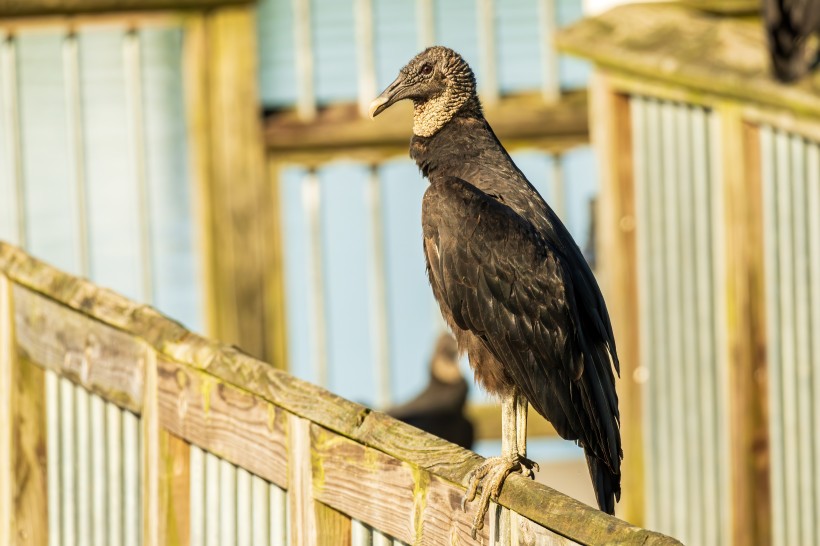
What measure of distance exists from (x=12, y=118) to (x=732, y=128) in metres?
3.46

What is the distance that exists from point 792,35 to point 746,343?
108 centimetres

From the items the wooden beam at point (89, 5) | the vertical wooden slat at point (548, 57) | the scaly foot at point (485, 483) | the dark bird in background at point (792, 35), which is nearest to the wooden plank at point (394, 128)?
the vertical wooden slat at point (548, 57)

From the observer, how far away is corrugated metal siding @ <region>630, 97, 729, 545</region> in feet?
17.2

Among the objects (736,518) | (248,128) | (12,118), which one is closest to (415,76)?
(736,518)

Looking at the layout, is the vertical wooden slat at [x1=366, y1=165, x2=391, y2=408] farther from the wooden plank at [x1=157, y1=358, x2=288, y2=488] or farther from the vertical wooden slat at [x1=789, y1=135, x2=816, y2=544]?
the wooden plank at [x1=157, y1=358, x2=288, y2=488]

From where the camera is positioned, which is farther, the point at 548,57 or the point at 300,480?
the point at 548,57

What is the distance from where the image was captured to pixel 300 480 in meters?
3.01

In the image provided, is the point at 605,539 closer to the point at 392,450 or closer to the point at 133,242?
the point at 392,450

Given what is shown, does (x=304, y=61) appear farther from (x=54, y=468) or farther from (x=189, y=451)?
(x=189, y=451)

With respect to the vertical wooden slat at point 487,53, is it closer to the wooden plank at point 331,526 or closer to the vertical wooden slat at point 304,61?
the vertical wooden slat at point 304,61

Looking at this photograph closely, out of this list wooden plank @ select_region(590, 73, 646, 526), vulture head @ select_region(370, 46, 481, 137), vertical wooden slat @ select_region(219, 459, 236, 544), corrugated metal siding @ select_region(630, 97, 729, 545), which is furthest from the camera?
wooden plank @ select_region(590, 73, 646, 526)

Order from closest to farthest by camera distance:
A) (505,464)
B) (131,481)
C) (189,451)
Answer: (505,464) → (189,451) → (131,481)

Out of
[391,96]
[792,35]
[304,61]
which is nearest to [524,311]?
[391,96]

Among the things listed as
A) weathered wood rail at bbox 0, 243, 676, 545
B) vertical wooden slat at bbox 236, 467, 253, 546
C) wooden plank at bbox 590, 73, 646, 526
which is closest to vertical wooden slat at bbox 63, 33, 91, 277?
wooden plank at bbox 590, 73, 646, 526
